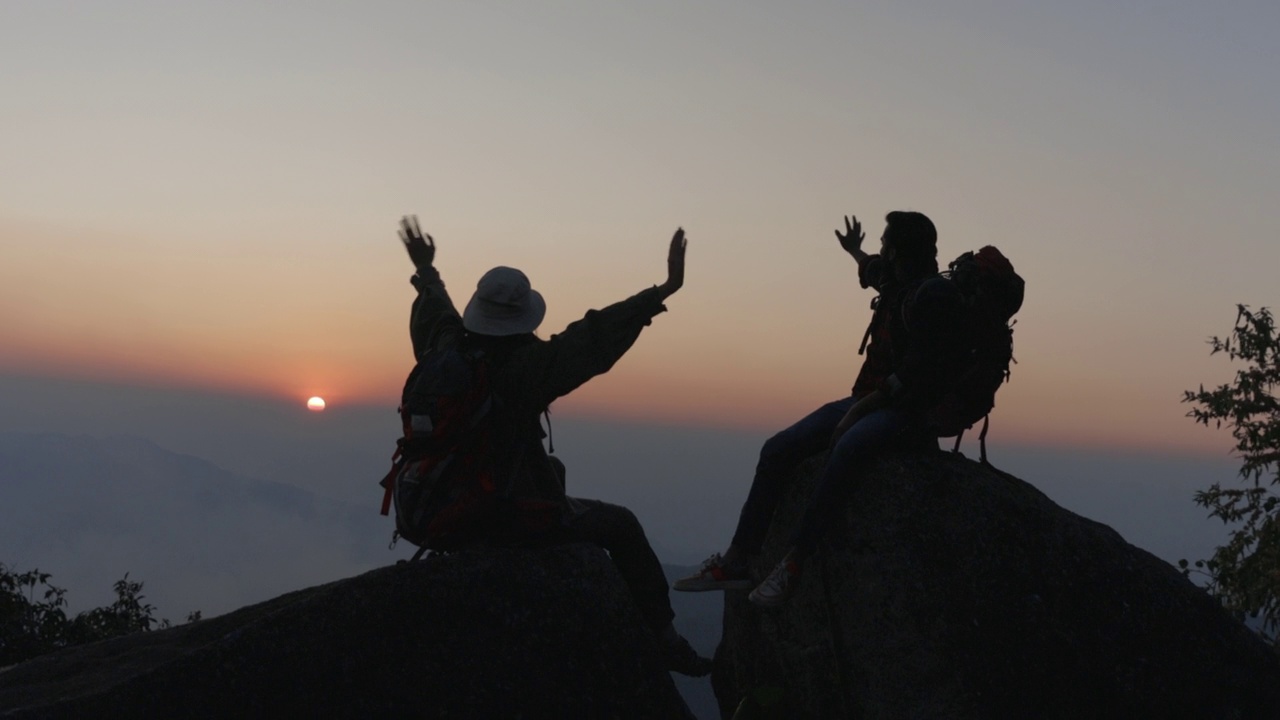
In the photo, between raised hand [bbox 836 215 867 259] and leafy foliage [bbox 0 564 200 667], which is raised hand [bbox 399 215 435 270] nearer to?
raised hand [bbox 836 215 867 259]

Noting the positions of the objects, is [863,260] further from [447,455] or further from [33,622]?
[33,622]

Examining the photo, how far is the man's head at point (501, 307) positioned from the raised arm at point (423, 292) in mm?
836

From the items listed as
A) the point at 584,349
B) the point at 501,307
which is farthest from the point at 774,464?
the point at 501,307

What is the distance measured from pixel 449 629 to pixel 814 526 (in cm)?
286

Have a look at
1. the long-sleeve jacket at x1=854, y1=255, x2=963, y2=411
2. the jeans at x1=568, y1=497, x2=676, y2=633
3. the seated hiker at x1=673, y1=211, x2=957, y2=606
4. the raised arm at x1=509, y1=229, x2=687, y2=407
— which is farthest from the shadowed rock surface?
the long-sleeve jacket at x1=854, y1=255, x2=963, y2=411

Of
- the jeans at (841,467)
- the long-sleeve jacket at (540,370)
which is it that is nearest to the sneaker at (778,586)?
the jeans at (841,467)

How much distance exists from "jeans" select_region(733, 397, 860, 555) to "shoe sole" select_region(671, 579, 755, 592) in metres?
0.26

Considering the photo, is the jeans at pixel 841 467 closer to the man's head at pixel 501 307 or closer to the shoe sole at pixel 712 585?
the shoe sole at pixel 712 585

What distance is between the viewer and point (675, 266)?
641 centimetres

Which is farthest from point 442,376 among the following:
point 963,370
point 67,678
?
point 963,370

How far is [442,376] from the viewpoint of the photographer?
6121 mm

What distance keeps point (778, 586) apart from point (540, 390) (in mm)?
2399

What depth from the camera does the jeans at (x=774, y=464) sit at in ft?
25.2

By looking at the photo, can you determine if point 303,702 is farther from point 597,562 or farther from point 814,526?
point 814,526
